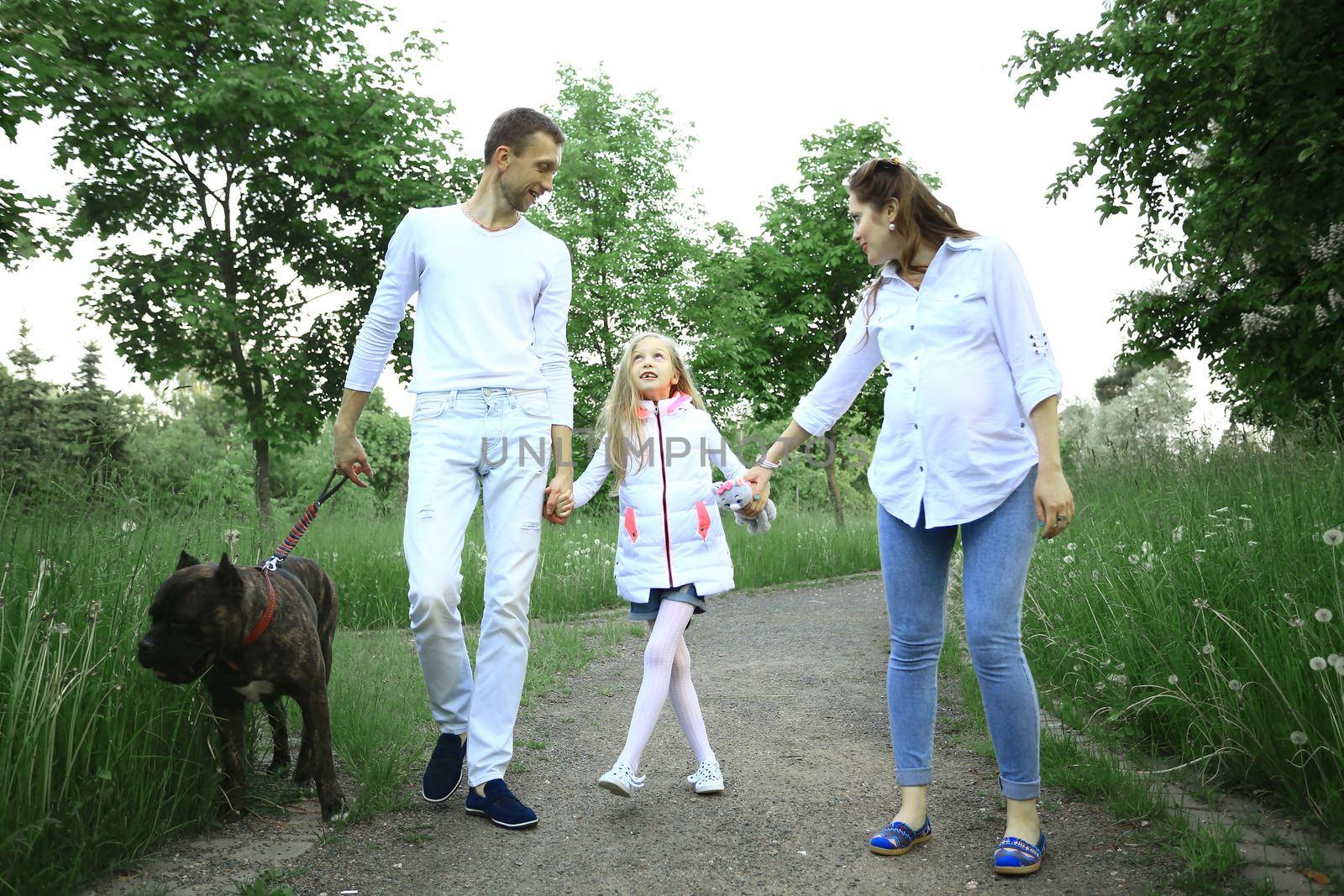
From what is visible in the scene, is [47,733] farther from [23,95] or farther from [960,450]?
[23,95]

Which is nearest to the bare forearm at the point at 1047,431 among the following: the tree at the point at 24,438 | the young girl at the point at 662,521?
the young girl at the point at 662,521

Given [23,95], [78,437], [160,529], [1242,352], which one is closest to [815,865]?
[160,529]

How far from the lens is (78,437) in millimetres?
4957

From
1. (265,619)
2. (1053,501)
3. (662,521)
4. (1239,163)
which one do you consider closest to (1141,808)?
(1053,501)

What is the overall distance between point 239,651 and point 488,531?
106 cm

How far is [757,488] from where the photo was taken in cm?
450

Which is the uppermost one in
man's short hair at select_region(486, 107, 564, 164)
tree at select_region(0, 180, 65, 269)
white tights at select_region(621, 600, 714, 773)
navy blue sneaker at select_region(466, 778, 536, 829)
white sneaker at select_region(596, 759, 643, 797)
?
tree at select_region(0, 180, 65, 269)

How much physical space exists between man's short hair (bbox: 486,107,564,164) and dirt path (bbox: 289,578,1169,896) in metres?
2.77

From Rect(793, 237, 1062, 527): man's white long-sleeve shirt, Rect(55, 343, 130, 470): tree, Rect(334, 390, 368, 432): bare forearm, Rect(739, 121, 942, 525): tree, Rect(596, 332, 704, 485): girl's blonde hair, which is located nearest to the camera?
Rect(793, 237, 1062, 527): man's white long-sleeve shirt

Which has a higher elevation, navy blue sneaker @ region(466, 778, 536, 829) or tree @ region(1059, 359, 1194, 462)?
tree @ region(1059, 359, 1194, 462)

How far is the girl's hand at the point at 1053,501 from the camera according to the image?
335 centimetres

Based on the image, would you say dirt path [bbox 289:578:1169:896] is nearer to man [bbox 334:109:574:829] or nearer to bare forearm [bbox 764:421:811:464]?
man [bbox 334:109:574:829]

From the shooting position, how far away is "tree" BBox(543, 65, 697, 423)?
22500mm

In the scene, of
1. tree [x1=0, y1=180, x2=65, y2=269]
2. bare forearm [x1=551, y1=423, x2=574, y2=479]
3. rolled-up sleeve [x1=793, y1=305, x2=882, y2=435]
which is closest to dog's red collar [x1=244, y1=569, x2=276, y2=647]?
bare forearm [x1=551, y1=423, x2=574, y2=479]
